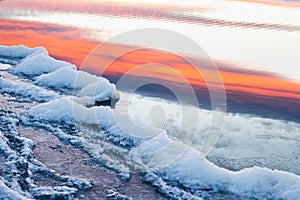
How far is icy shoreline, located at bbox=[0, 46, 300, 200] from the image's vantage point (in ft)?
14.7

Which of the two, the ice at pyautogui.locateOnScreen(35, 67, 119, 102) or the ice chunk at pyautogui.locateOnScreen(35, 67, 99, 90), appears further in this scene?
the ice chunk at pyautogui.locateOnScreen(35, 67, 99, 90)

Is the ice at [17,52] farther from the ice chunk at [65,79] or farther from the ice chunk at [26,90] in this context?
the ice chunk at [26,90]

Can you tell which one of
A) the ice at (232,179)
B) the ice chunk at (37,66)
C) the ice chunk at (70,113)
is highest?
the ice chunk at (37,66)

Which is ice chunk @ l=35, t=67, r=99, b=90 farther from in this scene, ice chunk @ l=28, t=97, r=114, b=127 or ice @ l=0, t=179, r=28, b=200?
ice @ l=0, t=179, r=28, b=200

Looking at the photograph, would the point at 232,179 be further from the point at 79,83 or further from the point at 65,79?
the point at 65,79

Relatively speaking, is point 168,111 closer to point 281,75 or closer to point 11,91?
point 11,91

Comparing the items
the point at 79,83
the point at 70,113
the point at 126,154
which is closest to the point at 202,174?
the point at 126,154

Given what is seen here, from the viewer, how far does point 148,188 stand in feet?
14.4

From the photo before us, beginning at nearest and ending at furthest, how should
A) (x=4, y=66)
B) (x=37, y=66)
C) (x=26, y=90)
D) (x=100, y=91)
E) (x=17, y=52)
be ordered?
(x=26, y=90) < (x=100, y=91) < (x=37, y=66) < (x=4, y=66) < (x=17, y=52)

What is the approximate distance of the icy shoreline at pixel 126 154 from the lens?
14.7 feet

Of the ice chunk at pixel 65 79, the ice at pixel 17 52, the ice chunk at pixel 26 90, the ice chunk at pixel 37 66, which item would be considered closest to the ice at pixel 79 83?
the ice chunk at pixel 65 79

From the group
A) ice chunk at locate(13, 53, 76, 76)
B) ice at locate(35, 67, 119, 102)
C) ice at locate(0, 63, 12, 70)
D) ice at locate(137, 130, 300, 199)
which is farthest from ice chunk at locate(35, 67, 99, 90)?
ice at locate(137, 130, 300, 199)

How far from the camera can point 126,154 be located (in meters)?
5.07

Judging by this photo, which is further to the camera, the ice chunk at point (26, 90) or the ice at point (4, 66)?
the ice at point (4, 66)
